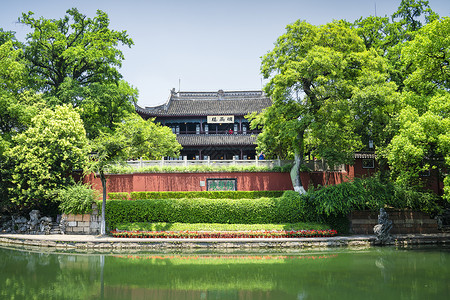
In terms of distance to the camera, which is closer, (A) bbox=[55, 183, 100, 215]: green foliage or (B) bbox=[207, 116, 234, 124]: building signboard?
(A) bbox=[55, 183, 100, 215]: green foliage

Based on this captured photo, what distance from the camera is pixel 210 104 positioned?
32250mm

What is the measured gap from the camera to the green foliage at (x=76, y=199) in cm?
1714

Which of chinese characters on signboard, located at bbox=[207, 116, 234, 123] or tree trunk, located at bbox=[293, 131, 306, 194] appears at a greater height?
chinese characters on signboard, located at bbox=[207, 116, 234, 123]

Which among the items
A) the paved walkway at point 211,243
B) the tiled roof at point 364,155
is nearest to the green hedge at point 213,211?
the paved walkway at point 211,243

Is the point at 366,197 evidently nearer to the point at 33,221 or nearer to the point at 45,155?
the point at 45,155

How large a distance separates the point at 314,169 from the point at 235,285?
1248cm

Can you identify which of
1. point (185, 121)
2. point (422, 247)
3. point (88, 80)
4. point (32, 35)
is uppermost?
point (32, 35)

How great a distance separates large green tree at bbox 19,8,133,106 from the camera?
22031 mm

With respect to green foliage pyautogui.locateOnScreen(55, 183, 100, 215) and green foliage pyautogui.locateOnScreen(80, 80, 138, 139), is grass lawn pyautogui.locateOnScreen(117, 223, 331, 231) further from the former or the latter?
green foliage pyautogui.locateOnScreen(80, 80, 138, 139)

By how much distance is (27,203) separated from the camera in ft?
61.2

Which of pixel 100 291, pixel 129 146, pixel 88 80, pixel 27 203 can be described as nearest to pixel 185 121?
pixel 88 80

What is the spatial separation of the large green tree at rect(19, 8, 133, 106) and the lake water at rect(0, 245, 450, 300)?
12947 millimetres

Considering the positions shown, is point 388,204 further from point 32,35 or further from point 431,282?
point 32,35

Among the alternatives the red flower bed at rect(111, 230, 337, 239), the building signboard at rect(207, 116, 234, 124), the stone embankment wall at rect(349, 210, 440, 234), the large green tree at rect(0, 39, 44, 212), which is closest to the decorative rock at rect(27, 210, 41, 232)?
the large green tree at rect(0, 39, 44, 212)
